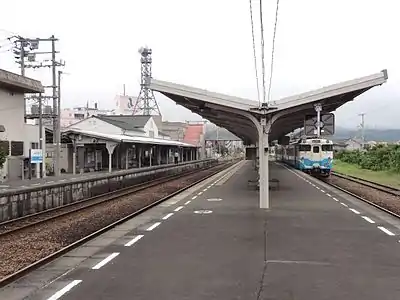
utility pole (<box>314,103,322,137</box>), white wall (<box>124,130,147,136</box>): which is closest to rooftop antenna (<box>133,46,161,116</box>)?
white wall (<box>124,130,147,136</box>)

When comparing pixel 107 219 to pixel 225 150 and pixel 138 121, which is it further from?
pixel 225 150

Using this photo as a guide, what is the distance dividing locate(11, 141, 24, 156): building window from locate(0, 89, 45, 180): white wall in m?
0.26

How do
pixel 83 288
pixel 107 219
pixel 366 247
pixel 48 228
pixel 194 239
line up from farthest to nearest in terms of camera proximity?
pixel 107 219, pixel 48 228, pixel 194 239, pixel 366 247, pixel 83 288

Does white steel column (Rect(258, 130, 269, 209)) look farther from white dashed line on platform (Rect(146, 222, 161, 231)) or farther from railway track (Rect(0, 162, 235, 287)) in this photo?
white dashed line on platform (Rect(146, 222, 161, 231))

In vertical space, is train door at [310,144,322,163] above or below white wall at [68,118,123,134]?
below

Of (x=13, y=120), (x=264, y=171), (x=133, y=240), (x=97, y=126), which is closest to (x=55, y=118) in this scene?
(x=13, y=120)

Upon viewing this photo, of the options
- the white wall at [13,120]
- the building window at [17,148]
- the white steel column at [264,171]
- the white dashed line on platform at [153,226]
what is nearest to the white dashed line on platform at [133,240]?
the white dashed line on platform at [153,226]

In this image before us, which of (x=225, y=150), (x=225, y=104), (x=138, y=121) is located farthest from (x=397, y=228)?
(x=225, y=150)

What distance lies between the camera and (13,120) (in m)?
31.9

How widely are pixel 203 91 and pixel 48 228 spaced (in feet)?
24.0

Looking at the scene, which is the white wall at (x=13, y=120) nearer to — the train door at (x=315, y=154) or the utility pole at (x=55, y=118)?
the utility pole at (x=55, y=118)

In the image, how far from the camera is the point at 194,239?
1062cm

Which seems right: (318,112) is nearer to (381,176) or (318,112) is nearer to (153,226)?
(153,226)

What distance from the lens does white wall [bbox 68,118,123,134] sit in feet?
189
